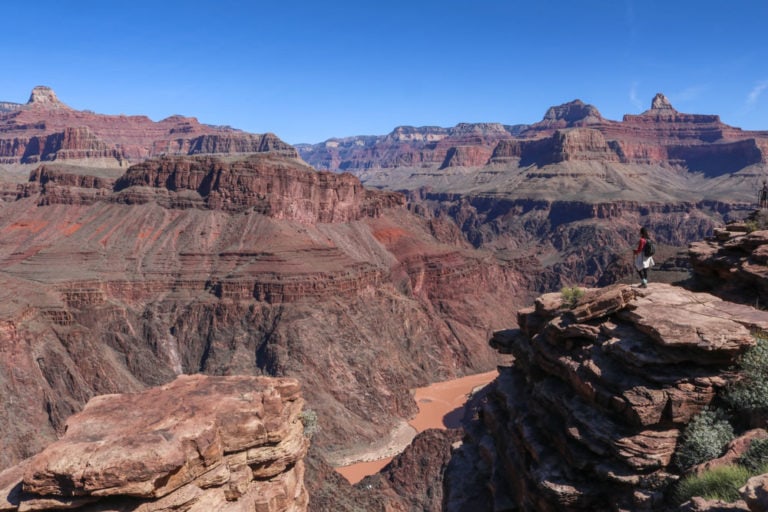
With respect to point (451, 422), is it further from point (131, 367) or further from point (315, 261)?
point (131, 367)

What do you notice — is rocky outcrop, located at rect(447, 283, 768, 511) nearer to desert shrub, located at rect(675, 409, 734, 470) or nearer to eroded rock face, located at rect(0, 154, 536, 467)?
desert shrub, located at rect(675, 409, 734, 470)

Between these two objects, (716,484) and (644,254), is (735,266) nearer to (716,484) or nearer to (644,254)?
(644,254)

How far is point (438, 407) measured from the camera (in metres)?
88.2

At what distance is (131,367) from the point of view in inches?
3361

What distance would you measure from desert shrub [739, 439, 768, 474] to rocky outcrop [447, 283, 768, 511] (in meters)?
2.55

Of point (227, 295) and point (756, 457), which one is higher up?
point (756, 457)

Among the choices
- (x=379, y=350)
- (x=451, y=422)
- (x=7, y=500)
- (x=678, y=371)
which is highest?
(x=678, y=371)

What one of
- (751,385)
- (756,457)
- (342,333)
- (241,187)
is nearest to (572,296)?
(751,385)

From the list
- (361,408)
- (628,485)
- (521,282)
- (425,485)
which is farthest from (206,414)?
(521,282)

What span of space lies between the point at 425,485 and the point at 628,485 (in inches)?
1614

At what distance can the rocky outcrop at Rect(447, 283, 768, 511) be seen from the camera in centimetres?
1897

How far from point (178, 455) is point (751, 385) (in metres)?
19.7

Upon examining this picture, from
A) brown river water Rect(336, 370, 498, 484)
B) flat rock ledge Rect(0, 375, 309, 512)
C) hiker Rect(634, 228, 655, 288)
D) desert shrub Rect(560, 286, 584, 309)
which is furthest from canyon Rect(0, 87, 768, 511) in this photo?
brown river water Rect(336, 370, 498, 484)

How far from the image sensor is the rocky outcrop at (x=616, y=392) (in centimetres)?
1897
